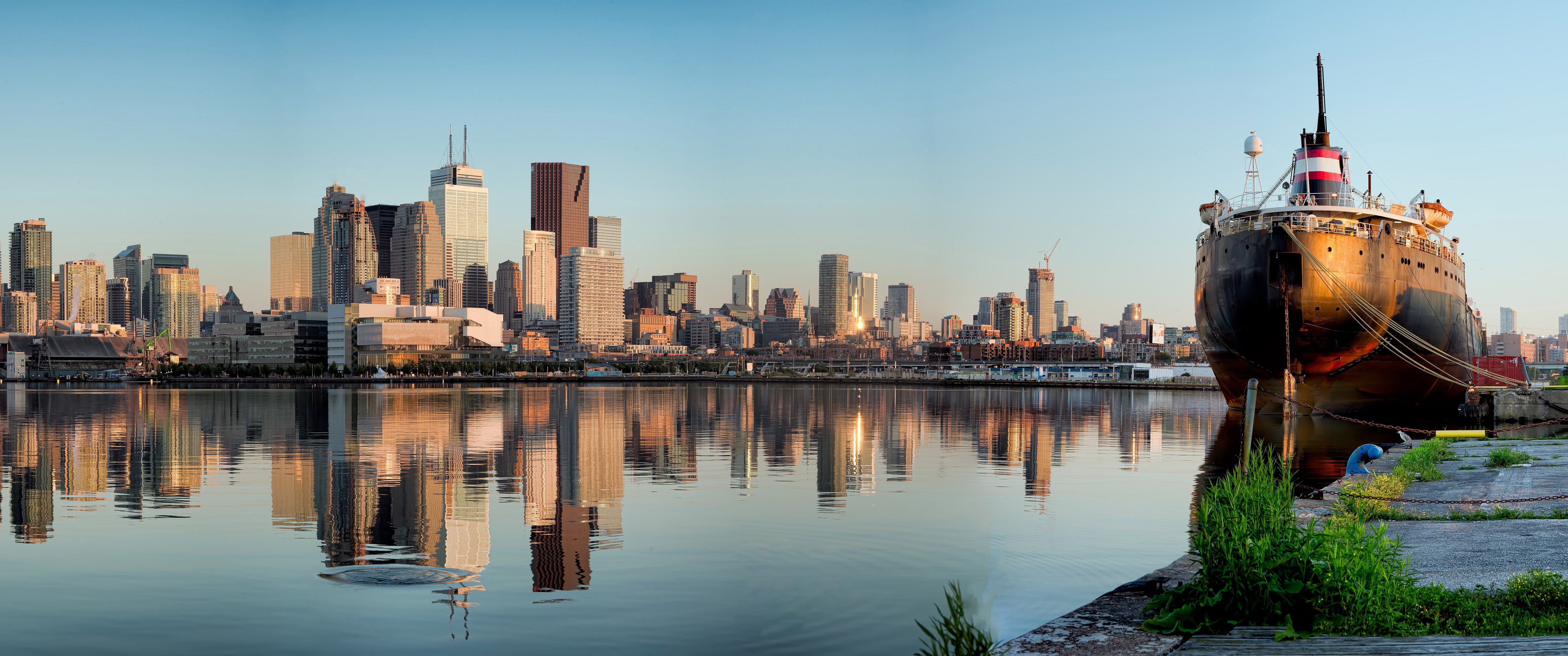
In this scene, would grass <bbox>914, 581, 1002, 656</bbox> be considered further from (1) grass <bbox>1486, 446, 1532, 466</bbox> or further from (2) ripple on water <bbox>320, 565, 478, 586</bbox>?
(1) grass <bbox>1486, 446, 1532, 466</bbox>

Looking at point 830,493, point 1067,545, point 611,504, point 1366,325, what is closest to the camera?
point 1067,545

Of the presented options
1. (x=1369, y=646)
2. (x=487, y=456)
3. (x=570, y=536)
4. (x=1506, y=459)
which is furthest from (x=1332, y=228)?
(x=1369, y=646)

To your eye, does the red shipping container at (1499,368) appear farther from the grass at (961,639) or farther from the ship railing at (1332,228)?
the grass at (961,639)

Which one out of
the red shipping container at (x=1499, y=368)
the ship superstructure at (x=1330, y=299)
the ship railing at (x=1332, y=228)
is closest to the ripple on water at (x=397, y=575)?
the ship superstructure at (x=1330, y=299)

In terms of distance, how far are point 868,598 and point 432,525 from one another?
34.8ft

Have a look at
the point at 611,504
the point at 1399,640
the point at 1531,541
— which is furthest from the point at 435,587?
the point at 1531,541

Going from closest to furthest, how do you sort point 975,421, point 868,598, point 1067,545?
point 868,598 < point 1067,545 < point 975,421

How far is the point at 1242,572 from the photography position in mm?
10672

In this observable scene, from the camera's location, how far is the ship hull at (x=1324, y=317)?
52.0m

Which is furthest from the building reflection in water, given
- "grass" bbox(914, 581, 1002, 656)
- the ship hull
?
"grass" bbox(914, 581, 1002, 656)

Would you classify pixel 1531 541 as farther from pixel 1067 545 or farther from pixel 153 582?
pixel 153 582

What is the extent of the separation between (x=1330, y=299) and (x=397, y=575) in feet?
155

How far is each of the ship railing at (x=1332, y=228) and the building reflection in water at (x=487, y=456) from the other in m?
10.9

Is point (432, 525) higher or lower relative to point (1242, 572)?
lower
